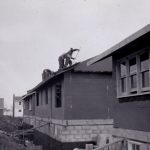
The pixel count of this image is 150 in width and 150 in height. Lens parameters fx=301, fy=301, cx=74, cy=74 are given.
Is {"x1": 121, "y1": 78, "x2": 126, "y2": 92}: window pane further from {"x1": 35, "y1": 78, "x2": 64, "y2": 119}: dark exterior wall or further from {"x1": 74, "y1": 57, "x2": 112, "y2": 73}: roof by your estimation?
{"x1": 35, "y1": 78, "x2": 64, "y2": 119}: dark exterior wall

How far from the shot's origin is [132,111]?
10.1 m

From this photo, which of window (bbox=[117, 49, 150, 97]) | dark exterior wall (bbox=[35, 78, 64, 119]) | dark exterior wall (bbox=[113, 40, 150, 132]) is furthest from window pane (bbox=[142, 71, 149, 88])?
dark exterior wall (bbox=[35, 78, 64, 119])

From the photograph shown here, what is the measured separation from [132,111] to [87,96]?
8347mm

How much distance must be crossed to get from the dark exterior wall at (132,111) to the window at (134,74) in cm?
22

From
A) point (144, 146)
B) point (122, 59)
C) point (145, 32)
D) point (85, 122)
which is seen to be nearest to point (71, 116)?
point (85, 122)

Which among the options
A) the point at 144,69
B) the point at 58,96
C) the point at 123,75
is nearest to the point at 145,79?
the point at 144,69

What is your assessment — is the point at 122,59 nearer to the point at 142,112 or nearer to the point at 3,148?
the point at 142,112

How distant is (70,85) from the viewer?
18.0 metres

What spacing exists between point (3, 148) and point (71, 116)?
4.28m

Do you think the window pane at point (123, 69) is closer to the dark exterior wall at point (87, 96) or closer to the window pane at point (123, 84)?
the window pane at point (123, 84)

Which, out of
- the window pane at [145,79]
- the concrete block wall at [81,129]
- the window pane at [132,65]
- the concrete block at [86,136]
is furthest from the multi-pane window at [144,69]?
the concrete block at [86,136]

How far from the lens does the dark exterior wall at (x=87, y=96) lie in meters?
18.0

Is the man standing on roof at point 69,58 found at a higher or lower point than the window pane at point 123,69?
higher

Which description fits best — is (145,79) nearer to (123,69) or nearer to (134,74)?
(134,74)
